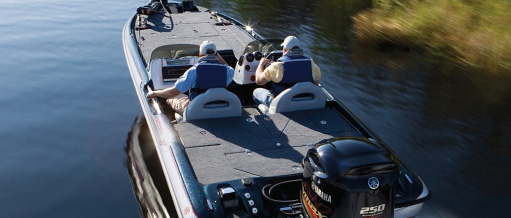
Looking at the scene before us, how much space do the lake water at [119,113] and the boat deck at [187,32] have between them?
1.09 metres

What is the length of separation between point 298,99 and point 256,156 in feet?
3.84

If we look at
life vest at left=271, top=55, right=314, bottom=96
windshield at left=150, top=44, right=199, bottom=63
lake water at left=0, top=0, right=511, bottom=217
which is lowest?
lake water at left=0, top=0, right=511, bottom=217

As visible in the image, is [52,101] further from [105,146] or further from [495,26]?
[495,26]

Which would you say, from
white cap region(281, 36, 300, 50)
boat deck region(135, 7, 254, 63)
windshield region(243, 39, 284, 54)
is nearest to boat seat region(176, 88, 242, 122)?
white cap region(281, 36, 300, 50)

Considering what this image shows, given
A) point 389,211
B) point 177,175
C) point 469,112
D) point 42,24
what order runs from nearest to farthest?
point 389,211 → point 177,175 → point 469,112 → point 42,24

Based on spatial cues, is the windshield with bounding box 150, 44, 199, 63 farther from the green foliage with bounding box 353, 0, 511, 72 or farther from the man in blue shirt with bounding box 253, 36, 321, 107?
the green foliage with bounding box 353, 0, 511, 72

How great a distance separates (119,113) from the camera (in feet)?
26.4

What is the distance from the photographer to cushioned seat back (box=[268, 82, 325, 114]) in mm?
5430

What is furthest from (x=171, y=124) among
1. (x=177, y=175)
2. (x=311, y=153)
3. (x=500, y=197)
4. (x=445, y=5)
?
(x=445, y=5)

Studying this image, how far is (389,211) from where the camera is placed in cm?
341

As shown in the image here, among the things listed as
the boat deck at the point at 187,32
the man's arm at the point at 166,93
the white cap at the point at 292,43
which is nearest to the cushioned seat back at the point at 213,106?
the man's arm at the point at 166,93

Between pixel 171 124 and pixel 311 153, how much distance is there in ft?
6.94

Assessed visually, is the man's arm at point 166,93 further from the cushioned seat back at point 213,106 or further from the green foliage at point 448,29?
the green foliage at point 448,29

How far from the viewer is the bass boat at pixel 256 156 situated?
336 centimetres
